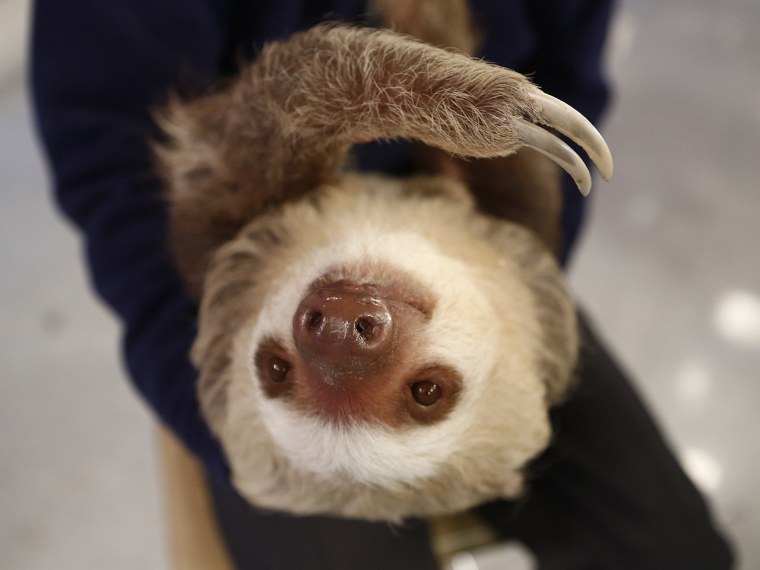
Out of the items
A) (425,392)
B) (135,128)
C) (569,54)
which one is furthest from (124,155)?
(569,54)

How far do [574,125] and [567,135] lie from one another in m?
0.01

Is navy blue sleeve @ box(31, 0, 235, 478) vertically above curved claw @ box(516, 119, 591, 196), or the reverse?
curved claw @ box(516, 119, 591, 196)

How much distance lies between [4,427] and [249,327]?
1.54 meters

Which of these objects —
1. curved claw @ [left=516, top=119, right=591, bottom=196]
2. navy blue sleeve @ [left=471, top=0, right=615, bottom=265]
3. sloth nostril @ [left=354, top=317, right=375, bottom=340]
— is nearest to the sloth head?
sloth nostril @ [left=354, top=317, right=375, bottom=340]

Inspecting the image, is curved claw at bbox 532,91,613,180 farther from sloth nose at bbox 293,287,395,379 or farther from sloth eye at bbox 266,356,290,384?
sloth eye at bbox 266,356,290,384

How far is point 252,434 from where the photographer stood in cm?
81

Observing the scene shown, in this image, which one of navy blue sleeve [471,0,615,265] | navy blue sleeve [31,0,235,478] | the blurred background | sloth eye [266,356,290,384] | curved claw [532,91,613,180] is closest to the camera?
curved claw [532,91,613,180]

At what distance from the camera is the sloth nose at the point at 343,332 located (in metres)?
0.63

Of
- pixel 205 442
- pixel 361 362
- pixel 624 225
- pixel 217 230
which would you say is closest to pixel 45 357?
pixel 205 442

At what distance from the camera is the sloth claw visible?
23.2 inches

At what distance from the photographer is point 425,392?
68cm

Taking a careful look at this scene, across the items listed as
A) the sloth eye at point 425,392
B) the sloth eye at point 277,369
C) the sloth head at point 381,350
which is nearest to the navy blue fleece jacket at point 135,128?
the sloth head at point 381,350

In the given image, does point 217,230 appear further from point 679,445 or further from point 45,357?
point 679,445

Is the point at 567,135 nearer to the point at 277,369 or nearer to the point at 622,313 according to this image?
the point at 277,369
